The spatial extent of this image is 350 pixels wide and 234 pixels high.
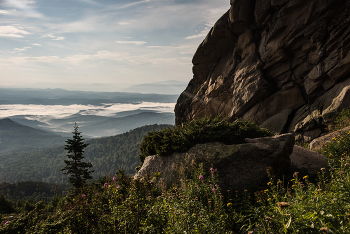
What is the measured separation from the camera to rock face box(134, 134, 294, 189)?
23.2 ft

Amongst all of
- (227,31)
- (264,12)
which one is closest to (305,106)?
(264,12)

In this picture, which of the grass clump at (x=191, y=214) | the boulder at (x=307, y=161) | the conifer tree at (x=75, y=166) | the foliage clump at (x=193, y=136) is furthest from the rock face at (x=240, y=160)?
the conifer tree at (x=75, y=166)

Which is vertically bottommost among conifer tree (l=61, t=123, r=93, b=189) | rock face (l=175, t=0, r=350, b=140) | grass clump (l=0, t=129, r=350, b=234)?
conifer tree (l=61, t=123, r=93, b=189)

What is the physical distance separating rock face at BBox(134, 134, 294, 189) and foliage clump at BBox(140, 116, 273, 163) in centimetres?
42

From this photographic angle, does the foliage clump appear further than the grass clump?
Yes

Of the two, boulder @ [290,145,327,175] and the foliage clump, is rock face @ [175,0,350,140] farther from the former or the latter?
the foliage clump

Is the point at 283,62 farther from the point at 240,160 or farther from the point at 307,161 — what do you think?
the point at 240,160

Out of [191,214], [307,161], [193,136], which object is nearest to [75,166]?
[193,136]

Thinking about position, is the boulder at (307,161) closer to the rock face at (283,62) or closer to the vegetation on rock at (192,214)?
the vegetation on rock at (192,214)

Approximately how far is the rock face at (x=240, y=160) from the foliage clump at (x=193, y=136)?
16.7 inches

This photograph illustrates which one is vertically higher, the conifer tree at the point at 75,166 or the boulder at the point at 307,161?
the boulder at the point at 307,161

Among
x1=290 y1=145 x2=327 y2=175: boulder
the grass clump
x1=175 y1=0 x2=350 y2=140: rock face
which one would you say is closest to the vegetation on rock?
the grass clump

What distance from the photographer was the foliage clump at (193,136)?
27.9ft

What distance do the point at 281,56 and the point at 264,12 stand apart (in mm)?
4369
